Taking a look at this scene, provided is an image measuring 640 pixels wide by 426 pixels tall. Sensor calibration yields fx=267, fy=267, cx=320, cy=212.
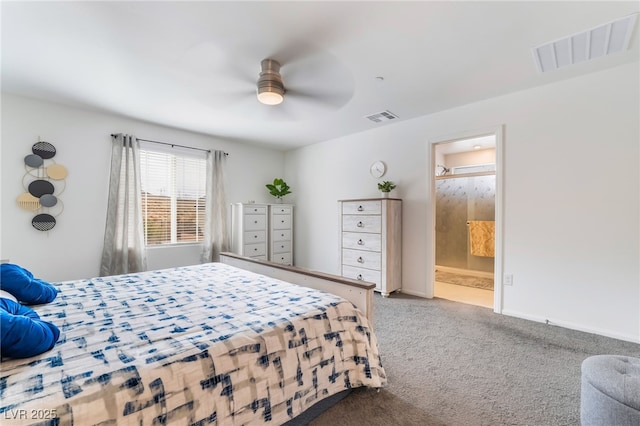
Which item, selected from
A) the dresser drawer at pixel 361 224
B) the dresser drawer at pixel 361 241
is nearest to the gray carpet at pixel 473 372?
the dresser drawer at pixel 361 241

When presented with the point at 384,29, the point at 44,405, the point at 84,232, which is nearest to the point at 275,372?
the point at 44,405

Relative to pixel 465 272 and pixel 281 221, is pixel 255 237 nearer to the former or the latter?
pixel 281 221

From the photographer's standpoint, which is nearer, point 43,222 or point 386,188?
point 43,222

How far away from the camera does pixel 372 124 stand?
3971mm

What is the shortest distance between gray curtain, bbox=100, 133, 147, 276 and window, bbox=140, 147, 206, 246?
21 centimetres

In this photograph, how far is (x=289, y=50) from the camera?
2021mm

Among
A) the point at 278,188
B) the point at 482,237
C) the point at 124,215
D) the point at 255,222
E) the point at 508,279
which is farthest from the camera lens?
the point at 278,188

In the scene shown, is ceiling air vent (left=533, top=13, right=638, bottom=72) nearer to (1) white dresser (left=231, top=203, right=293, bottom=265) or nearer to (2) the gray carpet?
(2) the gray carpet

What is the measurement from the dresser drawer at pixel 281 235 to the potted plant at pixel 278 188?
0.72m

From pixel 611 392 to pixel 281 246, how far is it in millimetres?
4351

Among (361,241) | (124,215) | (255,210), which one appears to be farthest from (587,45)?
(124,215)

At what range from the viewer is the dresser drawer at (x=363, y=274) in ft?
12.0

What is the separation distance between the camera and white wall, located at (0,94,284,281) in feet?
9.68

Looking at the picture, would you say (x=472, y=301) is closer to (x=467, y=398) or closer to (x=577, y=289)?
(x=577, y=289)
